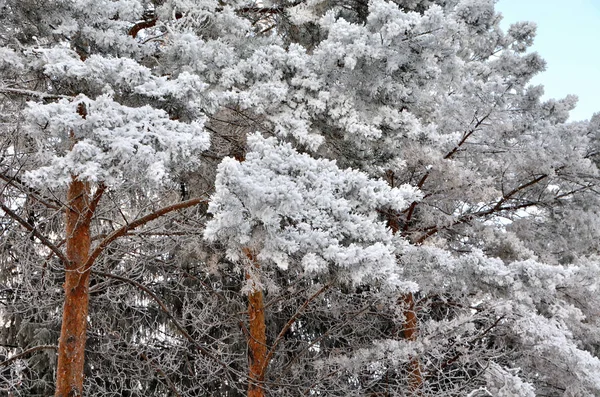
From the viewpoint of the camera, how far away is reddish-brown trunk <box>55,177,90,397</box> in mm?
4957

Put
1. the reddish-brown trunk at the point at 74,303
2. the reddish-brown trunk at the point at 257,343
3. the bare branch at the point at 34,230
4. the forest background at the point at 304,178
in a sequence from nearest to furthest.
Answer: the forest background at the point at 304,178 → the bare branch at the point at 34,230 → the reddish-brown trunk at the point at 74,303 → the reddish-brown trunk at the point at 257,343

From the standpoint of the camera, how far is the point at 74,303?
5.14m

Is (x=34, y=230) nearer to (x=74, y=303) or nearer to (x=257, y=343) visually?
(x=74, y=303)

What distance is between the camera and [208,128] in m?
6.11

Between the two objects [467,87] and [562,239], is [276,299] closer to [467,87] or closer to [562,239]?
[467,87]

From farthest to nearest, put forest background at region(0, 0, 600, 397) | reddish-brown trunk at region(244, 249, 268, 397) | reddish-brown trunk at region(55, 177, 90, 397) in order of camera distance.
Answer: reddish-brown trunk at region(244, 249, 268, 397) < reddish-brown trunk at region(55, 177, 90, 397) < forest background at region(0, 0, 600, 397)

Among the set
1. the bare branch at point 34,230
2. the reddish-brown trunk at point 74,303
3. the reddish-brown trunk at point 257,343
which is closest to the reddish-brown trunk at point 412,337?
the reddish-brown trunk at point 257,343

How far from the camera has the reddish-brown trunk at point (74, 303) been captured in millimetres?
4957

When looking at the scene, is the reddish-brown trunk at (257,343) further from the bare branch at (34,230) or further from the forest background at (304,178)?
the bare branch at (34,230)

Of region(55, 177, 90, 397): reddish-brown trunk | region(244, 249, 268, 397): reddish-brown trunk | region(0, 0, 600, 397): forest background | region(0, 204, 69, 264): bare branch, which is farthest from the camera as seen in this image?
region(244, 249, 268, 397): reddish-brown trunk

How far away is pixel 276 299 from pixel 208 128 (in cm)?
206

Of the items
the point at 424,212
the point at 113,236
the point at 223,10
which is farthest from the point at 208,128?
the point at 424,212

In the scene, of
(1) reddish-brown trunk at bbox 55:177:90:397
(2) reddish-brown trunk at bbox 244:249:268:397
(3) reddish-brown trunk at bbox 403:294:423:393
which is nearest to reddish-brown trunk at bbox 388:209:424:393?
(3) reddish-brown trunk at bbox 403:294:423:393

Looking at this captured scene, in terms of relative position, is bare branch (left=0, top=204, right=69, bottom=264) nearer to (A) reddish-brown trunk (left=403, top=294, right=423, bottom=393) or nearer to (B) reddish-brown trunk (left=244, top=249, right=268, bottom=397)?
(B) reddish-brown trunk (left=244, top=249, right=268, bottom=397)
